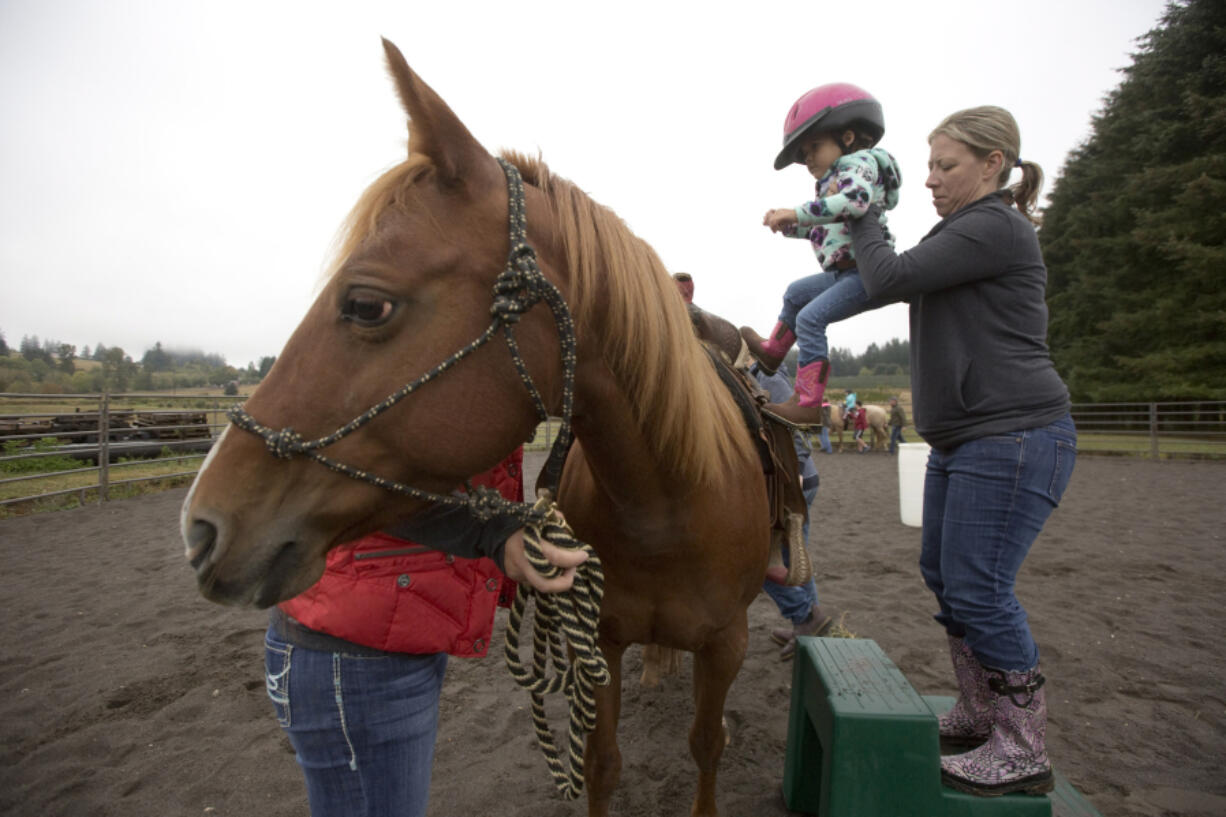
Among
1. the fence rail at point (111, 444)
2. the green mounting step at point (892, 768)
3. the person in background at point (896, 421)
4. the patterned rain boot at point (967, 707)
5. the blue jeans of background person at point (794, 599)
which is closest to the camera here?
the green mounting step at point (892, 768)

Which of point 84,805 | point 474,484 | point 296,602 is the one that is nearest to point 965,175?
point 474,484

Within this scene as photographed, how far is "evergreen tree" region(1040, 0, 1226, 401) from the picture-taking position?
62.1 ft

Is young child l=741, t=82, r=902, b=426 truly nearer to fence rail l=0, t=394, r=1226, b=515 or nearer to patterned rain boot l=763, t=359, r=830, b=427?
patterned rain boot l=763, t=359, r=830, b=427

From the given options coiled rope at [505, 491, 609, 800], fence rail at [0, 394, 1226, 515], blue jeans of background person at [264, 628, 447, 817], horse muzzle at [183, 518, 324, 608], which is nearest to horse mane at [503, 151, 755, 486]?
coiled rope at [505, 491, 609, 800]

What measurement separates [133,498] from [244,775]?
964 cm

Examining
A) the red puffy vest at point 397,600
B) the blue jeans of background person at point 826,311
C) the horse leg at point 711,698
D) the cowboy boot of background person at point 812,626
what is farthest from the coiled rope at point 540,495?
the cowboy boot of background person at point 812,626

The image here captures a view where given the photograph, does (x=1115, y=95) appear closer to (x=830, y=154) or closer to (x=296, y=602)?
(x=830, y=154)

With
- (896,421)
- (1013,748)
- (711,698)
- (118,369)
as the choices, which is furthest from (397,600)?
(118,369)

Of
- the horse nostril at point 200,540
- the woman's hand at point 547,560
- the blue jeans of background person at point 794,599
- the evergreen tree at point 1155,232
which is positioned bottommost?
the blue jeans of background person at point 794,599

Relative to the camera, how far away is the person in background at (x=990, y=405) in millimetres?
1665

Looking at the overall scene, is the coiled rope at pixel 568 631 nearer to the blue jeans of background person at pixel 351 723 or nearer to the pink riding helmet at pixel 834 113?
the blue jeans of background person at pixel 351 723

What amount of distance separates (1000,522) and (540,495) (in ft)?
4.48

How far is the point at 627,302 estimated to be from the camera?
128cm

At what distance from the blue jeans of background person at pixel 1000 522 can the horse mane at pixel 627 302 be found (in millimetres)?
841
